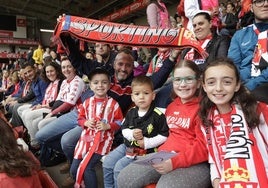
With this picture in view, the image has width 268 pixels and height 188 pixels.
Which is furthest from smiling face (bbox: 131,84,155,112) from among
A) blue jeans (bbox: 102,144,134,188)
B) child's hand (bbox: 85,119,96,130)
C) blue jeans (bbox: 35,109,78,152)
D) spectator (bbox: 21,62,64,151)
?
spectator (bbox: 21,62,64,151)

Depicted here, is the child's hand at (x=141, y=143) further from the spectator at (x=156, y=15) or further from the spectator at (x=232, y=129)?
the spectator at (x=156, y=15)

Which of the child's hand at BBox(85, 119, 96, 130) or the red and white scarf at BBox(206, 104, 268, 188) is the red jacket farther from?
the child's hand at BBox(85, 119, 96, 130)

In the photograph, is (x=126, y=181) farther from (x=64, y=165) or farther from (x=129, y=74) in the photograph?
(x=64, y=165)

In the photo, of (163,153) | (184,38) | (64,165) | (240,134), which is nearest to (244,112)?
(240,134)

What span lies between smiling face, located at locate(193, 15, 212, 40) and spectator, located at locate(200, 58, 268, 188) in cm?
91

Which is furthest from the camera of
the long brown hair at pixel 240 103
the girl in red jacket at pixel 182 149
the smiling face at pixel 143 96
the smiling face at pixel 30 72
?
the smiling face at pixel 30 72

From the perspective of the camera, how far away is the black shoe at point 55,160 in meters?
3.41

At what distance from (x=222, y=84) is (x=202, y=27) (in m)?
1.02

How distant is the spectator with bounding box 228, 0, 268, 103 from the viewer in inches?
75.9

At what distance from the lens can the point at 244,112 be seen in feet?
5.04

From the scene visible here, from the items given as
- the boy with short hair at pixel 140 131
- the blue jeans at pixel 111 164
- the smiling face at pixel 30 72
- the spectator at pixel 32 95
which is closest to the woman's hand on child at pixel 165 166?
the boy with short hair at pixel 140 131

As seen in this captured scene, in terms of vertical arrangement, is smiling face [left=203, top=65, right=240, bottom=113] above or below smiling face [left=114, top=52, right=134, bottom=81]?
below

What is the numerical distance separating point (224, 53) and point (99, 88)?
1.06 meters

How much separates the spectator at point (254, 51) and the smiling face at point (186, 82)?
33 cm
